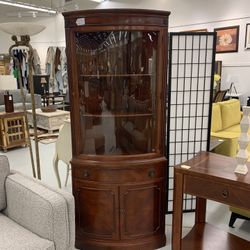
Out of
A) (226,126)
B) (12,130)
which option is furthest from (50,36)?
(226,126)

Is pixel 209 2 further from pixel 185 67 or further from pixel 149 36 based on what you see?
pixel 149 36

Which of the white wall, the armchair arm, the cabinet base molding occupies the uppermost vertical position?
the white wall

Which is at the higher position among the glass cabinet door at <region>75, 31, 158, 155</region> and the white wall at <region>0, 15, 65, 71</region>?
the white wall at <region>0, 15, 65, 71</region>

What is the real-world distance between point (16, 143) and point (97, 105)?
10.7 ft

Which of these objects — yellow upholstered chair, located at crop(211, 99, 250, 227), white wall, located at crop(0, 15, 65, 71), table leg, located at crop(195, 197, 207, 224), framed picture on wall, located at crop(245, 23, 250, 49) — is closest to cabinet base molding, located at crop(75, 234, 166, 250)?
table leg, located at crop(195, 197, 207, 224)

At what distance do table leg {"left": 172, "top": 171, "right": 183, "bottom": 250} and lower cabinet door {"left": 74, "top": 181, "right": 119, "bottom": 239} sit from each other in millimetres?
441

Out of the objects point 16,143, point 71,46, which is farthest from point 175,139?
point 16,143

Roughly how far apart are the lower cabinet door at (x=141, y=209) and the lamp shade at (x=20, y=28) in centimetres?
141

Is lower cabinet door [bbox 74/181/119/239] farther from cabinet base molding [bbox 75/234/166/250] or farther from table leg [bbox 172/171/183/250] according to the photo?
table leg [bbox 172/171/183/250]

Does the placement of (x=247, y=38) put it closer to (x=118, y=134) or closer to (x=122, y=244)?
(x=118, y=134)

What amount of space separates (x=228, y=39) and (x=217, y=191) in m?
5.82

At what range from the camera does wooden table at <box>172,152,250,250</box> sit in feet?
4.92

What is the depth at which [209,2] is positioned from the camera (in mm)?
6602

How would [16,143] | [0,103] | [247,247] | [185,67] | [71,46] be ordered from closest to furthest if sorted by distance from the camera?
[71,46], [247,247], [185,67], [16,143], [0,103]
